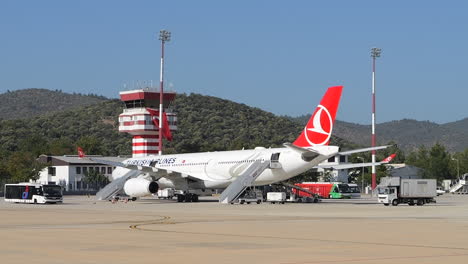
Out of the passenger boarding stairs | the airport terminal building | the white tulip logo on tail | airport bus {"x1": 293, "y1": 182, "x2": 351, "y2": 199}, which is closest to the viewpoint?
the white tulip logo on tail

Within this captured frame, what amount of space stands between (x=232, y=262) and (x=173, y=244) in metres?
5.68

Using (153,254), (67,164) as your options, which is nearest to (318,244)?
(153,254)

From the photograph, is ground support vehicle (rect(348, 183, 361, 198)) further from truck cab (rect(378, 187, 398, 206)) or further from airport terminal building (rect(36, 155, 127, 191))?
airport terminal building (rect(36, 155, 127, 191))

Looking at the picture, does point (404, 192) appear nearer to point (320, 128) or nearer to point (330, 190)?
point (320, 128)

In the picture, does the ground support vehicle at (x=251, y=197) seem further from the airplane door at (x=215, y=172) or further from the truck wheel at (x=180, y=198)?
the truck wheel at (x=180, y=198)

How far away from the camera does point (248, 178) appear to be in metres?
68.2

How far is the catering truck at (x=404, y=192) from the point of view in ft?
224

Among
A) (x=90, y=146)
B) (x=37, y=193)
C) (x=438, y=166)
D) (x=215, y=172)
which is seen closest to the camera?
(x=215, y=172)

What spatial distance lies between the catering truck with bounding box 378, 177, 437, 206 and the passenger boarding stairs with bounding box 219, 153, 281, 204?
9212 millimetres

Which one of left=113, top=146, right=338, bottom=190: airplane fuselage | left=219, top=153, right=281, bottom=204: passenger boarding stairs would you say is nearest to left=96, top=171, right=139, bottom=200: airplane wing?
left=113, top=146, right=338, bottom=190: airplane fuselage

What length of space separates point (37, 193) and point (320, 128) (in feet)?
87.1

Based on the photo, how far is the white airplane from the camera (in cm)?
6488

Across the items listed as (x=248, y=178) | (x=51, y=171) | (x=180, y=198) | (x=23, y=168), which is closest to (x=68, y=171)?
(x=51, y=171)

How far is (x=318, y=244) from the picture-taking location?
25719mm
